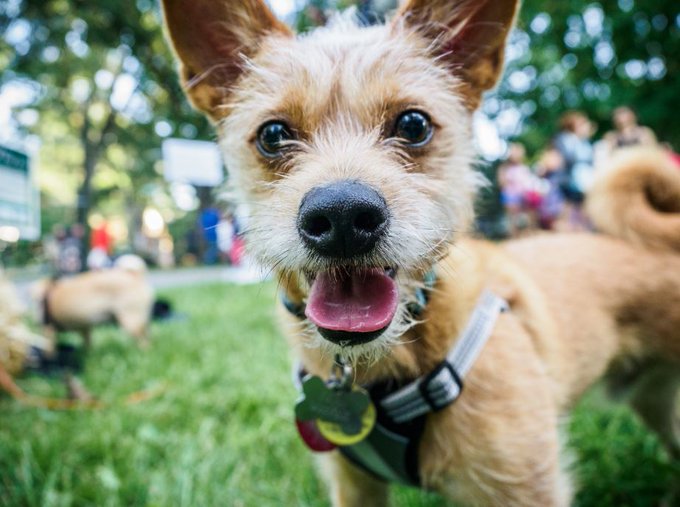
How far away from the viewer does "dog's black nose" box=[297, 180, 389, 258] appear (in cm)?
121

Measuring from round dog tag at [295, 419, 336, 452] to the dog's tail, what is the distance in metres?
1.94

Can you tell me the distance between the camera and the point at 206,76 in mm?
1933

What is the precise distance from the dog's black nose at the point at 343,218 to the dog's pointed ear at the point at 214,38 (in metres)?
0.92

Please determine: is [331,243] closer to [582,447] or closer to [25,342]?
[582,447]

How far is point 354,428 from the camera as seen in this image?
5.08ft

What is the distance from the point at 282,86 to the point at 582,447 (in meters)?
2.64

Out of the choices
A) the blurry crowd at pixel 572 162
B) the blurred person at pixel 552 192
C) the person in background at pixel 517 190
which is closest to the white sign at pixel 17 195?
the blurry crowd at pixel 572 162

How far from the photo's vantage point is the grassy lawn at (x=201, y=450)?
7.60 feet

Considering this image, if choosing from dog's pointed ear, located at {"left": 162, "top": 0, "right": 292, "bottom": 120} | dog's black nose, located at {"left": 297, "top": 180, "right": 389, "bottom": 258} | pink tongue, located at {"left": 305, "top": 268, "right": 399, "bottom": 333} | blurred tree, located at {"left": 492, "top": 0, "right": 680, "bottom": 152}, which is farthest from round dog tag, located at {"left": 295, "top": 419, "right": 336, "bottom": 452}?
blurred tree, located at {"left": 492, "top": 0, "right": 680, "bottom": 152}

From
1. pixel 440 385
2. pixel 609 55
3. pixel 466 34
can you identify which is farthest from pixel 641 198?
pixel 609 55

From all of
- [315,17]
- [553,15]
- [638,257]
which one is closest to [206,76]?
Result: [315,17]

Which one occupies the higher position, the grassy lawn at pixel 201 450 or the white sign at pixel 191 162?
the grassy lawn at pixel 201 450

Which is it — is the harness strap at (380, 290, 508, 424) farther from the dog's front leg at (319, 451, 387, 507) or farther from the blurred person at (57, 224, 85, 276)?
the blurred person at (57, 224, 85, 276)

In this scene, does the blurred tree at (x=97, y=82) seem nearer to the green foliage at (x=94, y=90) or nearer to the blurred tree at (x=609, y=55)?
the green foliage at (x=94, y=90)
